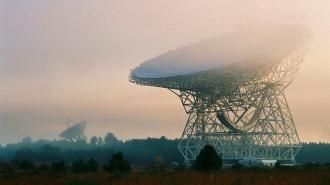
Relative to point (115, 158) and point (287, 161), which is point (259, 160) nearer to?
point (287, 161)

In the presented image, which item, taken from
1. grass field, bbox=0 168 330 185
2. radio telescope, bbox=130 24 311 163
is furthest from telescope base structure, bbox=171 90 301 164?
grass field, bbox=0 168 330 185

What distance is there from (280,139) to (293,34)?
14937 millimetres

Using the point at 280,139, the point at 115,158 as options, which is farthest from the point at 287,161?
the point at 115,158

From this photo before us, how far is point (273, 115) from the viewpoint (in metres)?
66.3

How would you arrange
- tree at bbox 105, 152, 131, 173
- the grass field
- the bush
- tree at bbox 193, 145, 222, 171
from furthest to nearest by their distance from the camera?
1. the bush
2. tree at bbox 105, 152, 131, 173
3. tree at bbox 193, 145, 222, 171
4. the grass field

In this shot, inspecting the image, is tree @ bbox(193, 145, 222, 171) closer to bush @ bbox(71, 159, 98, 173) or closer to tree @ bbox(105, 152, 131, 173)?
tree @ bbox(105, 152, 131, 173)

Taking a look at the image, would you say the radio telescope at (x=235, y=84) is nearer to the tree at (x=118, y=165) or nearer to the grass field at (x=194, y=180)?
the tree at (x=118, y=165)

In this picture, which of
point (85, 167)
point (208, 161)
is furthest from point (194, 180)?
point (85, 167)

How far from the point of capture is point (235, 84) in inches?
2440

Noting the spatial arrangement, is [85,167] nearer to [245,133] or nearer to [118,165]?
[118,165]

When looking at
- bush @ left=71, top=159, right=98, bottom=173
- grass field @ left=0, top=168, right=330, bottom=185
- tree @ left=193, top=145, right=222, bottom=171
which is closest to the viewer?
grass field @ left=0, top=168, right=330, bottom=185

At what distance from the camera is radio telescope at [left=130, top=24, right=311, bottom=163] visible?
58094 mm

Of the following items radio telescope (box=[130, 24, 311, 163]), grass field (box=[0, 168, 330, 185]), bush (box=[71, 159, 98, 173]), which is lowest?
grass field (box=[0, 168, 330, 185])

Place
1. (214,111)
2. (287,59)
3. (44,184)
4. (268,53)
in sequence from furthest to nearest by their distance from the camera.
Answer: (214,111) → (287,59) → (268,53) → (44,184)
